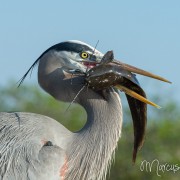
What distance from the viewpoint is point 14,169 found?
613cm

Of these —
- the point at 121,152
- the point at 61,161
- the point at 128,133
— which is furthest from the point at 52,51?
the point at 121,152

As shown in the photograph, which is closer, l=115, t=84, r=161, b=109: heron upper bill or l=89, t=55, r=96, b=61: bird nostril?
l=115, t=84, r=161, b=109: heron upper bill

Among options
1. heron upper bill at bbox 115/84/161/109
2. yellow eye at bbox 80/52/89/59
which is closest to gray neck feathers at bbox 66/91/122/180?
heron upper bill at bbox 115/84/161/109

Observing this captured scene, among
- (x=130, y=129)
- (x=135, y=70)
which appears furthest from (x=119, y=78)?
(x=130, y=129)

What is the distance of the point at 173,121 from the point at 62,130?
798 inches

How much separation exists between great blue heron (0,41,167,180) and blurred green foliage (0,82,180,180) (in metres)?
14.8

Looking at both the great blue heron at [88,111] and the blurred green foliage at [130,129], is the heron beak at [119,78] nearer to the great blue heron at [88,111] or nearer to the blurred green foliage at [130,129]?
the great blue heron at [88,111]

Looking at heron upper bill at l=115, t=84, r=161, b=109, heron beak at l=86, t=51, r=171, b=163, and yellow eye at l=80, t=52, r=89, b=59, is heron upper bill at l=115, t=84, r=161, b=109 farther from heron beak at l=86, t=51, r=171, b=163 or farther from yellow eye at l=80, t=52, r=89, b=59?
yellow eye at l=80, t=52, r=89, b=59

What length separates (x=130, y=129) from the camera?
21984mm

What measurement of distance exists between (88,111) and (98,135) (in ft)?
0.88

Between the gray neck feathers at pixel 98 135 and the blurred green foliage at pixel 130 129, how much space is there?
14.7 meters

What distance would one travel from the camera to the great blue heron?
6332mm
